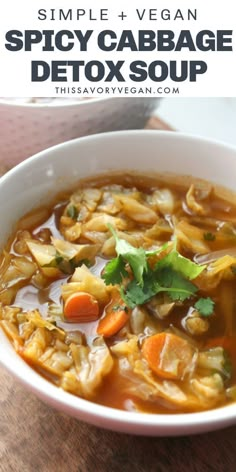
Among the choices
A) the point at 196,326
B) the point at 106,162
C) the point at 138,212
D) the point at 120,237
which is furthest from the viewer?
the point at 106,162

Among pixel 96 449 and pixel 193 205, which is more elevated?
pixel 193 205

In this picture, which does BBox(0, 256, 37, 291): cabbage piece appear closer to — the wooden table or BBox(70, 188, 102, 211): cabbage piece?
BBox(70, 188, 102, 211): cabbage piece

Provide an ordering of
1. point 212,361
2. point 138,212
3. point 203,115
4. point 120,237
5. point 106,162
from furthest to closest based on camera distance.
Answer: point 203,115, point 106,162, point 138,212, point 120,237, point 212,361

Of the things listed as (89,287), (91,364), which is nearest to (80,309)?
(89,287)

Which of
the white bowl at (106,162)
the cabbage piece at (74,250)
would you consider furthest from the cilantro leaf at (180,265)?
the white bowl at (106,162)

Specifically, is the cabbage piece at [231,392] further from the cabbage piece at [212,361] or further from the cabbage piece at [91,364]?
the cabbage piece at [91,364]

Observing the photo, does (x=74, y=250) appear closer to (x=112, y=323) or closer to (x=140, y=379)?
(x=112, y=323)
